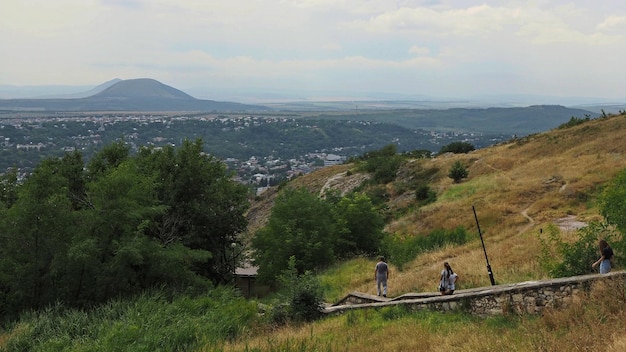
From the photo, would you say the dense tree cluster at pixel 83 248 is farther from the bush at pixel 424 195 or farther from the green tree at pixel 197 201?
the bush at pixel 424 195

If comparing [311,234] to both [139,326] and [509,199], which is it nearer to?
[509,199]

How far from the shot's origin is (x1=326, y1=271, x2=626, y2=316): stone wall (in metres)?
8.59

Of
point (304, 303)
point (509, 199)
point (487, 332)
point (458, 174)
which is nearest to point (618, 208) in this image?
point (487, 332)

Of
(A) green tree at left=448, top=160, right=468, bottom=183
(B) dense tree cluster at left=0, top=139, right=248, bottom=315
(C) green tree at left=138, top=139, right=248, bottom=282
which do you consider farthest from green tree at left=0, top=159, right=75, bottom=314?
(A) green tree at left=448, top=160, right=468, bottom=183

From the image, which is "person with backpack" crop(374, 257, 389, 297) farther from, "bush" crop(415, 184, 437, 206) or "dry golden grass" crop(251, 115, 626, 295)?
"bush" crop(415, 184, 437, 206)

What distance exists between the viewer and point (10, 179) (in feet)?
66.3

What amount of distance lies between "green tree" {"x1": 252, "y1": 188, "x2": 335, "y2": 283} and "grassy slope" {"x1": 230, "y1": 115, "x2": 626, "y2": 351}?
1673 mm

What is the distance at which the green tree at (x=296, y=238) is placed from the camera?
2066 cm

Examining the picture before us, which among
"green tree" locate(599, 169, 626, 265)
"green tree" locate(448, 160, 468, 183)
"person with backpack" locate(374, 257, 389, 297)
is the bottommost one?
"person with backpack" locate(374, 257, 389, 297)

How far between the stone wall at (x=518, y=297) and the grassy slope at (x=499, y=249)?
0.39 metres

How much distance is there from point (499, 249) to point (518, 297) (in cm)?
601

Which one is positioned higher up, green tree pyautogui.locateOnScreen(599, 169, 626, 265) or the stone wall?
green tree pyautogui.locateOnScreen(599, 169, 626, 265)

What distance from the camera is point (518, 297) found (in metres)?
9.27

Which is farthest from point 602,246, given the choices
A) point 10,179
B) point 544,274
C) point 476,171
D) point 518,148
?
point 518,148
